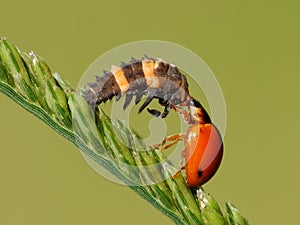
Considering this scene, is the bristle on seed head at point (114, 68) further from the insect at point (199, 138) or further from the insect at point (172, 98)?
the insect at point (199, 138)

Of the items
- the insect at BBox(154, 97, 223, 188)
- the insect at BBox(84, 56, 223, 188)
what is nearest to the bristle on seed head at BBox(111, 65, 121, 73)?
the insect at BBox(84, 56, 223, 188)

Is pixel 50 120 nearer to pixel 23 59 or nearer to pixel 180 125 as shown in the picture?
pixel 23 59

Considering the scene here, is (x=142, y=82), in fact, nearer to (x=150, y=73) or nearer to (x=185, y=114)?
(x=150, y=73)

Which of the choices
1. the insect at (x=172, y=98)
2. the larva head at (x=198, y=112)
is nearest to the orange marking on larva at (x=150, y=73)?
the insect at (x=172, y=98)

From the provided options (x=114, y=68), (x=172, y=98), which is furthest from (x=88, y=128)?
(x=172, y=98)

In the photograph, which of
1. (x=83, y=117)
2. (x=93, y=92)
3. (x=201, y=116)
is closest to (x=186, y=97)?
(x=201, y=116)

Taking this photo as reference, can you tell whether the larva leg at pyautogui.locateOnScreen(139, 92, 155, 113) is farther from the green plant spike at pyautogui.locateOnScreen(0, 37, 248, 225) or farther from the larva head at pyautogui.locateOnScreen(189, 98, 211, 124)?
the green plant spike at pyautogui.locateOnScreen(0, 37, 248, 225)
